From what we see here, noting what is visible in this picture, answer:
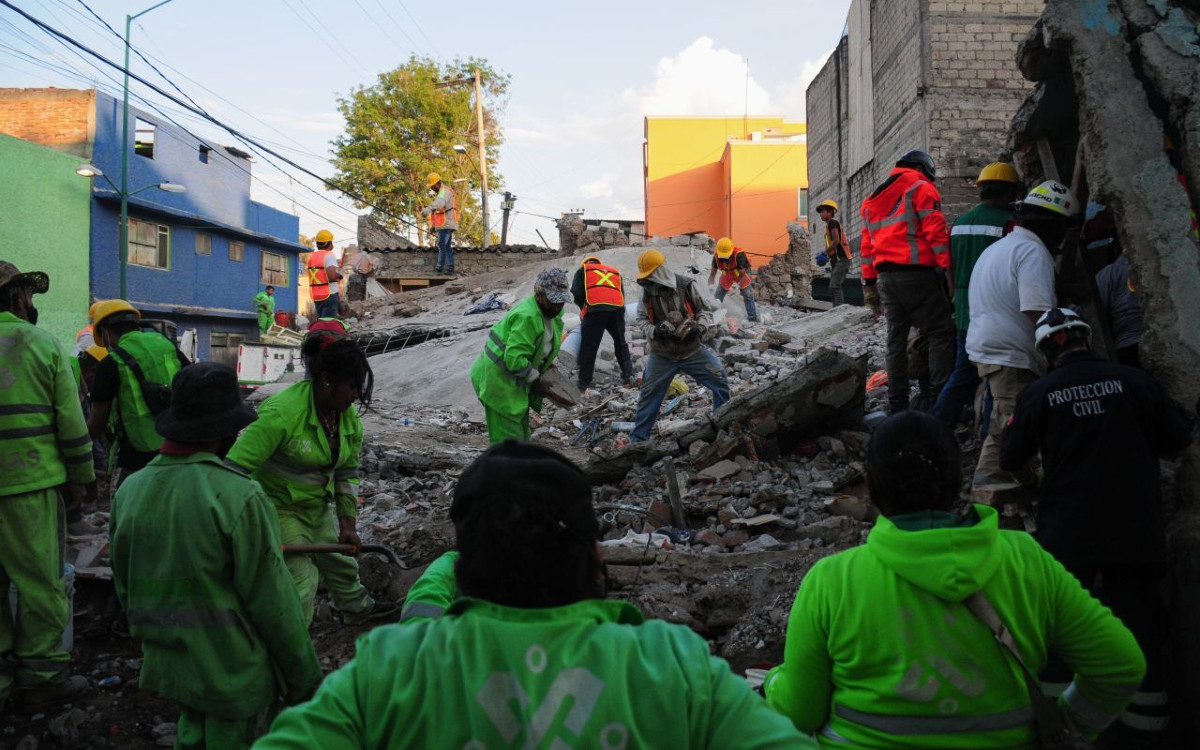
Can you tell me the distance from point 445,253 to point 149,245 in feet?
27.9

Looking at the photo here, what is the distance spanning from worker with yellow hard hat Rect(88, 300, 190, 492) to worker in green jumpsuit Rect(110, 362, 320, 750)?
253 cm

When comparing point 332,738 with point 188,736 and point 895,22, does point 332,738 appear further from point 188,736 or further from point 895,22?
point 895,22

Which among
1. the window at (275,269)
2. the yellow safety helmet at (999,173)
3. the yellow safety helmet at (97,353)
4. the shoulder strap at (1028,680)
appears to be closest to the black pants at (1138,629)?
the shoulder strap at (1028,680)

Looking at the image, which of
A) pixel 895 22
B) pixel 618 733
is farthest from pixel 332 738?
pixel 895 22

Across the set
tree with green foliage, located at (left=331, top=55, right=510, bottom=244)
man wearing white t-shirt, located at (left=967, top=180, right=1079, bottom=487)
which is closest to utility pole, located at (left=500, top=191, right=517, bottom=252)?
tree with green foliage, located at (left=331, top=55, right=510, bottom=244)

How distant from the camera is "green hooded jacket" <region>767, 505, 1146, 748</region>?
1764mm

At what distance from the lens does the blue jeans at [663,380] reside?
7.40 meters

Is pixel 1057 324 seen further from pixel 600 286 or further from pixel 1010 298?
pixel 600 286

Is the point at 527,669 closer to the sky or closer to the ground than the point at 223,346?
closer to the ground

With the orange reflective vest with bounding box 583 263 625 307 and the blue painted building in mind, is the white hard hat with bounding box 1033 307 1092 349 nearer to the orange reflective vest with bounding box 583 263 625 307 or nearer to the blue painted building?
the orange reflective vest with bounding box 583 263 625 307

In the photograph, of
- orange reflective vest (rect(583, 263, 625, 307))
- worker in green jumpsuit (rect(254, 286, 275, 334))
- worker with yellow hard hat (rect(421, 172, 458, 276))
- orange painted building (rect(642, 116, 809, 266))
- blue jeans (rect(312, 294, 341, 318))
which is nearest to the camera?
orange reflective vest (rect(583, 263, 625, 307))

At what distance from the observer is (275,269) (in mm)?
29578

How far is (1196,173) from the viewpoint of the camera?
371cm

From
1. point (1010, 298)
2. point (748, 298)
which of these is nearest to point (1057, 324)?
point (1010, 298)
